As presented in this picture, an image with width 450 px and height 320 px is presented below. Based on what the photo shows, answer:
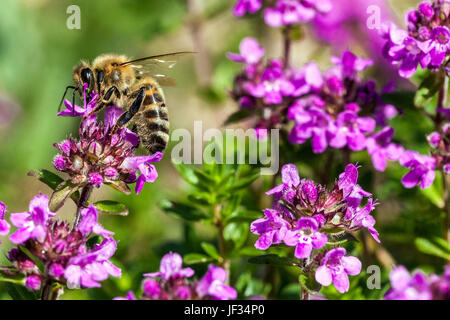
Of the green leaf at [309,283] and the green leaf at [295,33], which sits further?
the green leaf at [295,33]

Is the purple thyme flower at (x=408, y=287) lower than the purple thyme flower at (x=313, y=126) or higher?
lower

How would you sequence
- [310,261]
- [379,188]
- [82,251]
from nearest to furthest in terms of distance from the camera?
[82,251] → [310,261] → [379,188]

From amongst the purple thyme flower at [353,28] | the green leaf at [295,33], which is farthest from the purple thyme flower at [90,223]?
the purple thyme flower at [353,28]

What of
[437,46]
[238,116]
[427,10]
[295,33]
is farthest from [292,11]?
[437,46]

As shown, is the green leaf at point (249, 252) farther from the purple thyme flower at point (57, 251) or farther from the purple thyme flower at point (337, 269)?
the purple thyme flower at point (57, 251)

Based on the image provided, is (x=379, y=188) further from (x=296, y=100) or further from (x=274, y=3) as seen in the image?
(x=274, y=3)

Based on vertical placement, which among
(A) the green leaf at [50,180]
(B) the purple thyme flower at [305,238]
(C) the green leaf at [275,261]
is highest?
(A) the green leaf at [50,180]

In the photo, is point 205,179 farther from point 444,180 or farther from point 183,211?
point 444,180

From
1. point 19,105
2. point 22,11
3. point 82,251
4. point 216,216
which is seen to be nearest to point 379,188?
point 216,216

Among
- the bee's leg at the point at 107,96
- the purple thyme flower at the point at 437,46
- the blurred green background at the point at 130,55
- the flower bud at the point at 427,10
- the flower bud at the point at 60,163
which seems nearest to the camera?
the flower bud at the point at 60,163
